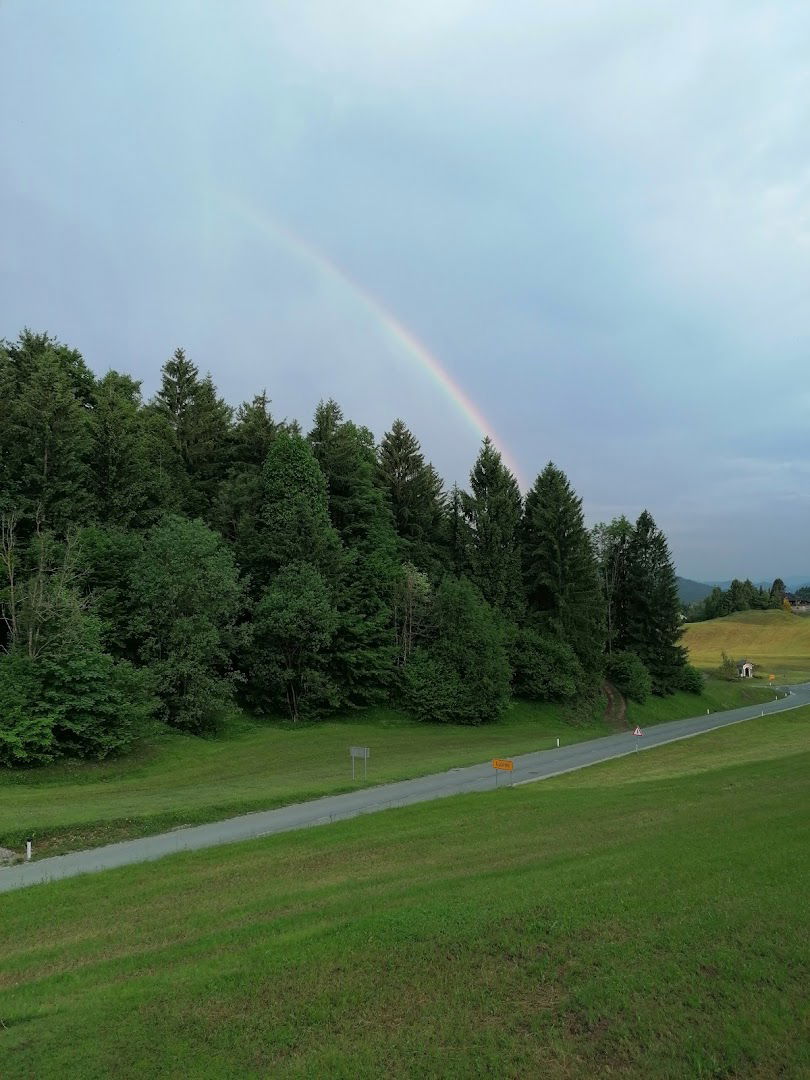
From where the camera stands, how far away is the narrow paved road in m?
14.1

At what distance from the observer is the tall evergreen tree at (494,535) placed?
5591 cm

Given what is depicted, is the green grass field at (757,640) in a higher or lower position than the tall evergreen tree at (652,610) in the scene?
lower

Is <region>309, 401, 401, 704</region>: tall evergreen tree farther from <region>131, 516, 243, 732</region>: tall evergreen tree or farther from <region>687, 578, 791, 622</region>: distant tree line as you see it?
<region>687, 578, 791, 622</region>: distant tree line

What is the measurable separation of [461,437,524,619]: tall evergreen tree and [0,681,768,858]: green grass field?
1093 centimetres

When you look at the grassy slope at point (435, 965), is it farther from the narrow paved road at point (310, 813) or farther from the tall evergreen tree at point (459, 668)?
the tall evergreen tree at point (459, 668)

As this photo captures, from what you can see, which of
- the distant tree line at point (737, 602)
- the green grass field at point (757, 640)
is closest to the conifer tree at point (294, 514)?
the green grass field at point (757, 640)

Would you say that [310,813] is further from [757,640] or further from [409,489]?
[757,640]

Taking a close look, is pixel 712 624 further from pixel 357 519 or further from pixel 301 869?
pixel 301 869

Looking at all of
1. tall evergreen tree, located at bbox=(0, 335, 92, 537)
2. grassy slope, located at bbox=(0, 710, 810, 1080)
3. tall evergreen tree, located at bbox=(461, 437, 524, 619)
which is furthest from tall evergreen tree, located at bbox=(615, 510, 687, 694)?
grassy slope, located at bbox=(0, 710, 810, 1080)

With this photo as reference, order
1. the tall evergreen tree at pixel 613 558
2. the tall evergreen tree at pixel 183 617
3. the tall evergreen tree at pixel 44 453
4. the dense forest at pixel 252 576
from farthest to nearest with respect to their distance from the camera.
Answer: the tall evergreen tree at pixel 613 558 → the tall evergreen tree at pixel 44 453 → the tall evergreen tree at pixel 183 617 → the dense forest at pixel 252 576

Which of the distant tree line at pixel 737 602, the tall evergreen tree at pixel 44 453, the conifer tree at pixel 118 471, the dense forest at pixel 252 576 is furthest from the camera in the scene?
the distant tree line at pixel 737 602

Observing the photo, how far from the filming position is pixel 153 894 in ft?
35.7

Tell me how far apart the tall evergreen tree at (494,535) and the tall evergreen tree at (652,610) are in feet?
63.0

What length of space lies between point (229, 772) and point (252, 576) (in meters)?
17.9
